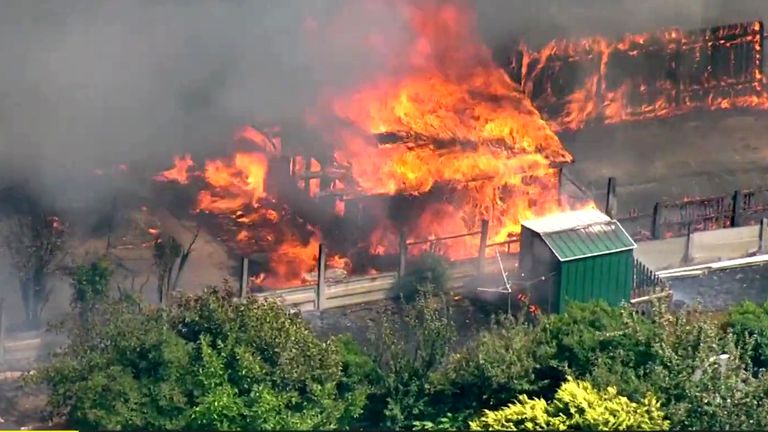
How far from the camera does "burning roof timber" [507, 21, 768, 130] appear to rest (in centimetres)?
3419

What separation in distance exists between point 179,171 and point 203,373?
1038 cm

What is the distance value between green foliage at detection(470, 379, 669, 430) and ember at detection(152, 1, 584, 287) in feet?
24.0

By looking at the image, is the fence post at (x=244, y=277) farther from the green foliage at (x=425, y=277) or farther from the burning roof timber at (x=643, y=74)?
the burning roof timber at (x=643, y=74)

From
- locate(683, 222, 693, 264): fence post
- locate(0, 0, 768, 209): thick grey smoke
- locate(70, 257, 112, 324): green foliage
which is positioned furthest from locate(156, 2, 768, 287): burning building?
locate(70, 257, 112, 324): green foliage

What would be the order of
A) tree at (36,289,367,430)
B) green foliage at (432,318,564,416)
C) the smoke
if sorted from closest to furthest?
tree at (36,289,367,430) < green foliage at (432,318,564,416) < the smoke

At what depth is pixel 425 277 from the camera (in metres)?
23.6

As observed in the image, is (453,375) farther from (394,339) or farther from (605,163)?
(605,163)

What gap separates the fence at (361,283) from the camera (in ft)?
74.3

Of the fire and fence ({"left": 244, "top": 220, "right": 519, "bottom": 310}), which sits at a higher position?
the fire

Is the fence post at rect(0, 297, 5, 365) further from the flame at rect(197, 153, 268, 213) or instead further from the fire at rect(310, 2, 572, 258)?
the fire at rect(310, 2, 572, 258)

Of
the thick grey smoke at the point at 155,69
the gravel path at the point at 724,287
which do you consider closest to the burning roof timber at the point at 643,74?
the thick grey smoke at the point at 155,69

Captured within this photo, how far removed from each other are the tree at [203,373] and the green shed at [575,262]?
5.69 m

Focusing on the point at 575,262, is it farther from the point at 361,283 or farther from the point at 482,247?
the point at 361,283

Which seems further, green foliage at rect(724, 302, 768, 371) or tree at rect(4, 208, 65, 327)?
tree at rect(4, 208, 65, 327)
